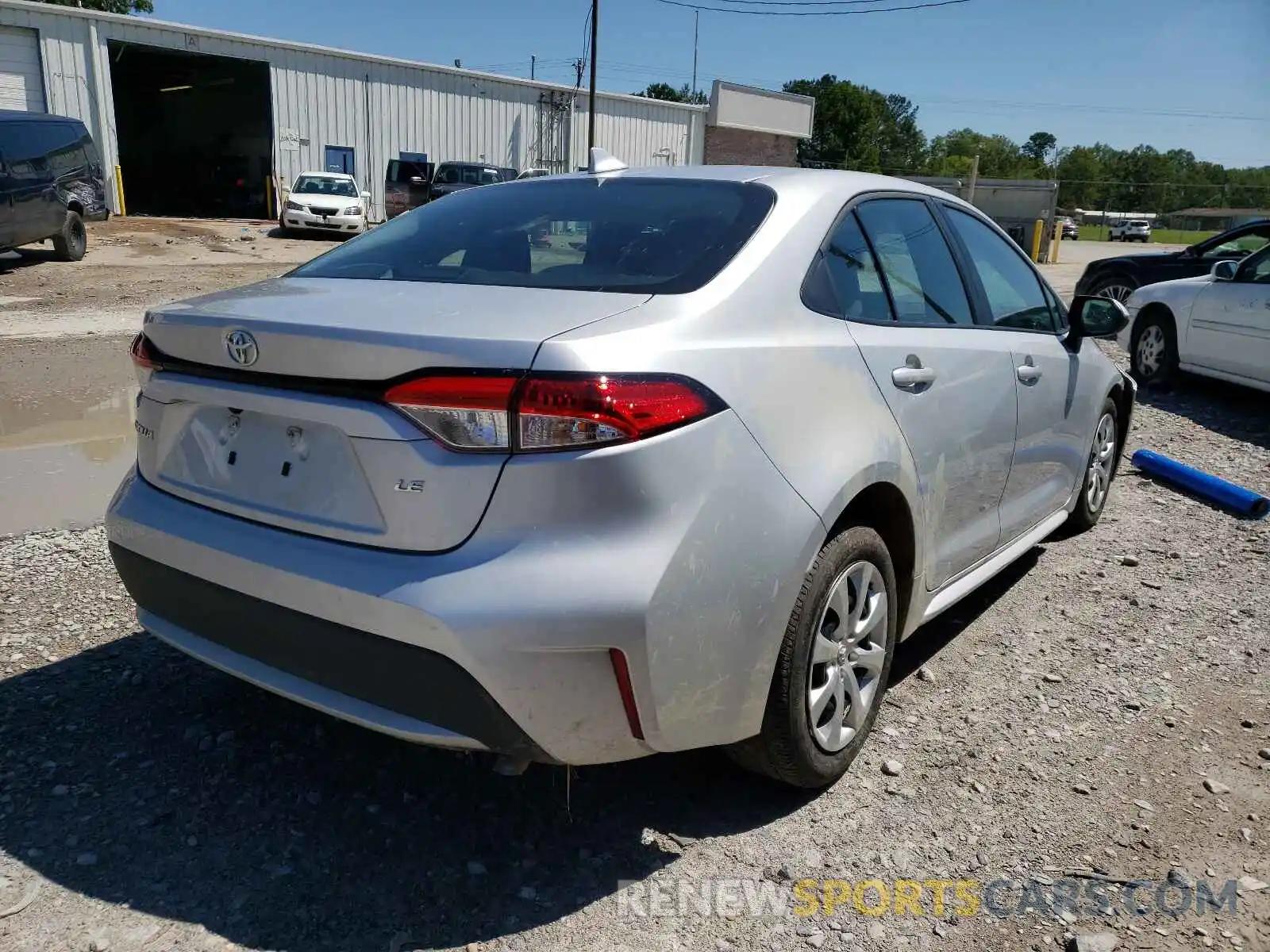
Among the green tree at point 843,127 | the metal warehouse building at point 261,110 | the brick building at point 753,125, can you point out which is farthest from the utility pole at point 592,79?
the green tree at point 843,127

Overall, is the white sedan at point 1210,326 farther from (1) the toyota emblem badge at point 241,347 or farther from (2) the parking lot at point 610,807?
(1) the toyota emblem badge at point 241,347

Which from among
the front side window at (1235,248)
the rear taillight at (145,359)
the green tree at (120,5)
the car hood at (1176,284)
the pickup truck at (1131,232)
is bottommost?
the pickup truck at (1131,232)

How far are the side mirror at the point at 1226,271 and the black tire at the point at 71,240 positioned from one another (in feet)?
51.5

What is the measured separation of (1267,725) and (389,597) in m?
2.92

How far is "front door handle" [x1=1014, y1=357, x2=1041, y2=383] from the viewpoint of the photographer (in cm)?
362

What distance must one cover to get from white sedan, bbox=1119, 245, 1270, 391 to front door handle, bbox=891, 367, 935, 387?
6194 mm

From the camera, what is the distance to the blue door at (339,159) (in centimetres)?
2988

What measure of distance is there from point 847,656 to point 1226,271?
7.26 m

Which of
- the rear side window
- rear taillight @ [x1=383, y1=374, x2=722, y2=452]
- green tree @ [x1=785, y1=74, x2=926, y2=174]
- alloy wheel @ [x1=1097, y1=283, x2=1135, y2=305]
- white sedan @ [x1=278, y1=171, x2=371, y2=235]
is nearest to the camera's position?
rear taillight @ [x1=383, y1=374, x2=722, y2=452]

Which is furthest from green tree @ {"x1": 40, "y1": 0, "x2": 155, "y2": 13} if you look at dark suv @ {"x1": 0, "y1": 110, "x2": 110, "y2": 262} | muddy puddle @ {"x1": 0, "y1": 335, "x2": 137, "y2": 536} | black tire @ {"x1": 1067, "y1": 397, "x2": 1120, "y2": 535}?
black tire @ {"x1": 1067, "y1": 397, "x2": 1120, "y2": 535}

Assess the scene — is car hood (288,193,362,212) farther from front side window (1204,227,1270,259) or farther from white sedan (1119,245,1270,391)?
white sedan (1119,245,1270,391)

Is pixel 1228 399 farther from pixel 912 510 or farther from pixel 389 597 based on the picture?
pixel 389 597

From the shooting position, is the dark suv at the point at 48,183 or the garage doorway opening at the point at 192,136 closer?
the dark suv at the point at 48,183

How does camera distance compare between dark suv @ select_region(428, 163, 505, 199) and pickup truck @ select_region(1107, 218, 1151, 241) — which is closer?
dark suv @ select_region(428, 163, 505, 199)
